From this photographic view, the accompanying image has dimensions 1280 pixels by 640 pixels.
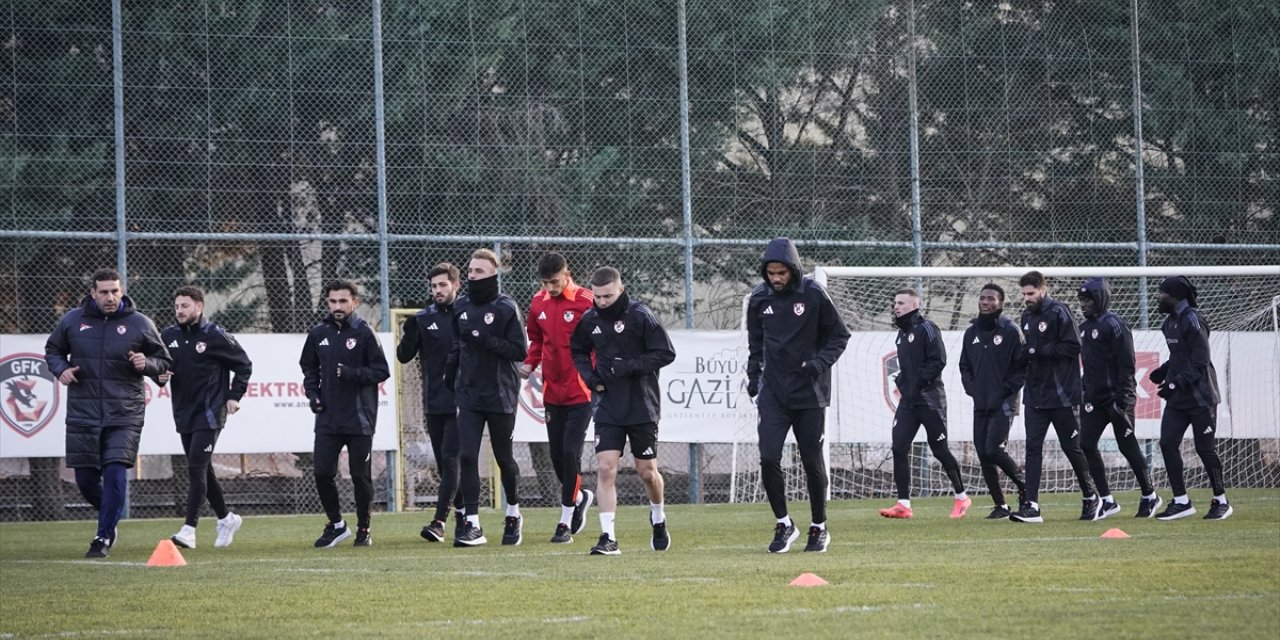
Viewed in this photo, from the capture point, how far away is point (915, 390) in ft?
52.4

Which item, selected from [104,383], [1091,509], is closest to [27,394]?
[104,383]

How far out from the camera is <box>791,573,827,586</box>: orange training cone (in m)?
8.61

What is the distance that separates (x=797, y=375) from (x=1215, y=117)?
13.3 meters

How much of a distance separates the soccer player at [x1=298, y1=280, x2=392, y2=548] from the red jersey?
1.18 m

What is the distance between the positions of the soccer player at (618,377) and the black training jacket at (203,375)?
10.5 ft

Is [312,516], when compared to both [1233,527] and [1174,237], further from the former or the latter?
[1174,237]

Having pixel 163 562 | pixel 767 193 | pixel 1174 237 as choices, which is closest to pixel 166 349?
pixel 163 562

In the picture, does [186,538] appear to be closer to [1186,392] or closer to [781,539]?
[781,539]

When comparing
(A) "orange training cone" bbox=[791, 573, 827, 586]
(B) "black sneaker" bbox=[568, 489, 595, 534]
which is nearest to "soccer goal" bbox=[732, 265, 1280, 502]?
(B) "black sneaker" bbox=[568, 489, 595, 534]

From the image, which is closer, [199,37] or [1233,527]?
[1233,527]

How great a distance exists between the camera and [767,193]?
21.0m

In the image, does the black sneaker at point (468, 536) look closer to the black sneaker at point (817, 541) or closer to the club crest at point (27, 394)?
the black sneaker at point (817, 541)

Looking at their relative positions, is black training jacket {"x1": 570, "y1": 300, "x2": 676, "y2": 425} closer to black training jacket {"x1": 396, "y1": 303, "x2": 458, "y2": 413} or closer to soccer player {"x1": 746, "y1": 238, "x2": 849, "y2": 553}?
soccer player {"x1": 746, "y1": 238, "x2": 849, "y2": 553}

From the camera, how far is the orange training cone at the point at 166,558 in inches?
447
